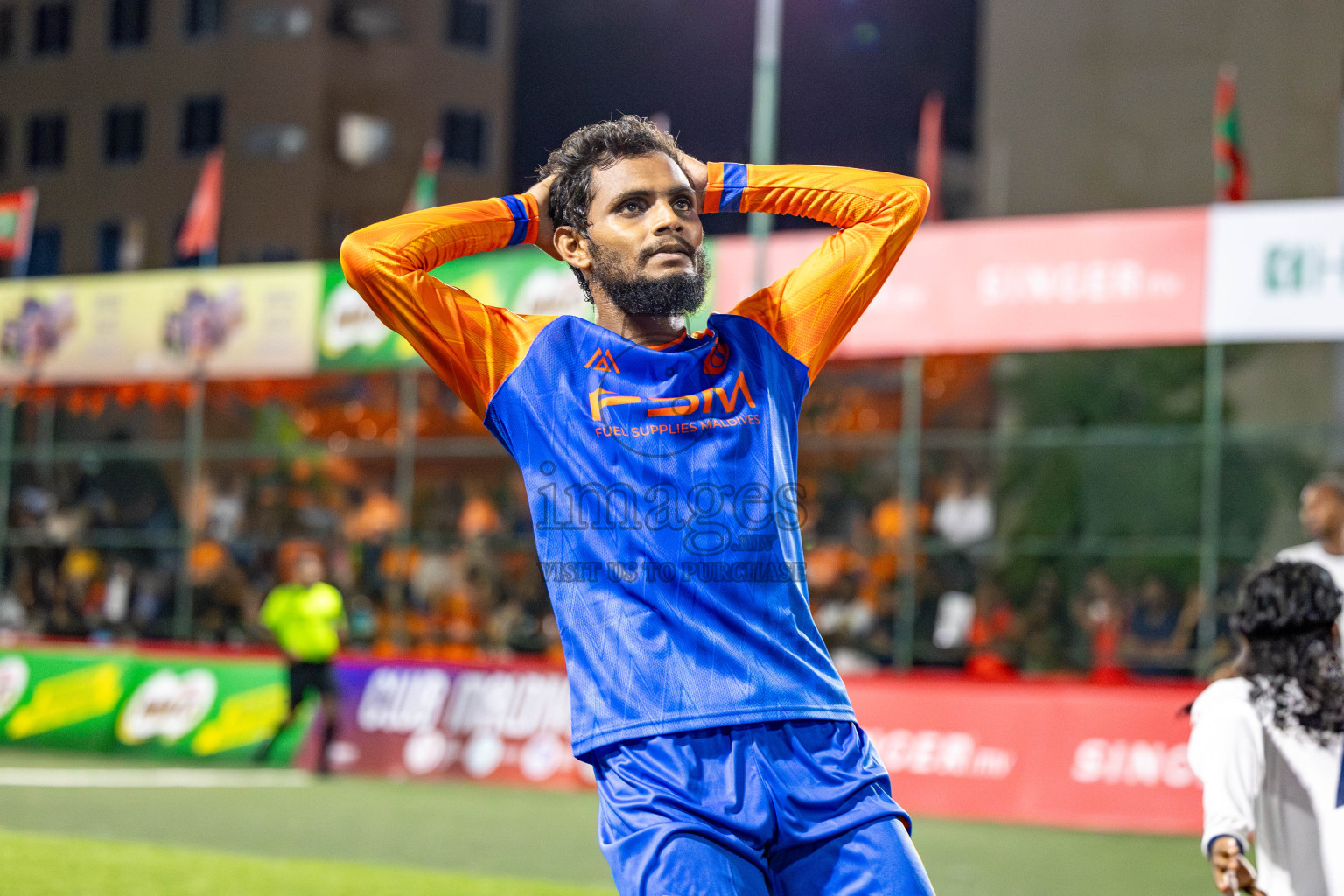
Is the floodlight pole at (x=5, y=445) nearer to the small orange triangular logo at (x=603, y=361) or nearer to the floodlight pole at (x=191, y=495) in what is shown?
the floodlight pole at (x=191, y=495)

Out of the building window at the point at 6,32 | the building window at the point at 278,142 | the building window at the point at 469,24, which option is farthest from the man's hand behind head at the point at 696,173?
the building window at the point at 6,32

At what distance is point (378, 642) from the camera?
20.5m

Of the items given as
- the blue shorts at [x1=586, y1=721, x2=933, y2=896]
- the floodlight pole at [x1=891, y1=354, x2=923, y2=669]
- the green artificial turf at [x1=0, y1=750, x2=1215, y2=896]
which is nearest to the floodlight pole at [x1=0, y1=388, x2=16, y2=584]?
the green artificial turf at [x1=0, y1=750, x2=1215, y2=896]

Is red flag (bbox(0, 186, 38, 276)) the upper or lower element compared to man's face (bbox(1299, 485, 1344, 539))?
upper

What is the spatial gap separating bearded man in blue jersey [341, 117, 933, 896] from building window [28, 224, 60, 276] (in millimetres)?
45718


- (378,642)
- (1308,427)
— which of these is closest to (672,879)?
(1308,427)

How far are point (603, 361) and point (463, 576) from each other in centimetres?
1723

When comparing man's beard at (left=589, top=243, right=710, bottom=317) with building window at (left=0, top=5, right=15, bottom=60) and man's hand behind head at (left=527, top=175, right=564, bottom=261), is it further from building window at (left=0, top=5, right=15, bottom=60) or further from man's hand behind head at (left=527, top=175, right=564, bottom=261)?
building window at (left=0, top=5, right=15, bottom=60)

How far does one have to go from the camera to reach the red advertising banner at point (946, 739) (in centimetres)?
1173

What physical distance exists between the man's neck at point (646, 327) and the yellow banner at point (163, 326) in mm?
15449

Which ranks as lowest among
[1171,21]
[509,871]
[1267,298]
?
[509,871]

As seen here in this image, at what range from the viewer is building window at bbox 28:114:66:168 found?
4588 cm

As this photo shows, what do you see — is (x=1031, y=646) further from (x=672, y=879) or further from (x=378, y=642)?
(x=672, y=879)

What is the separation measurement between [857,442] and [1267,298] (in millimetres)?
8297
